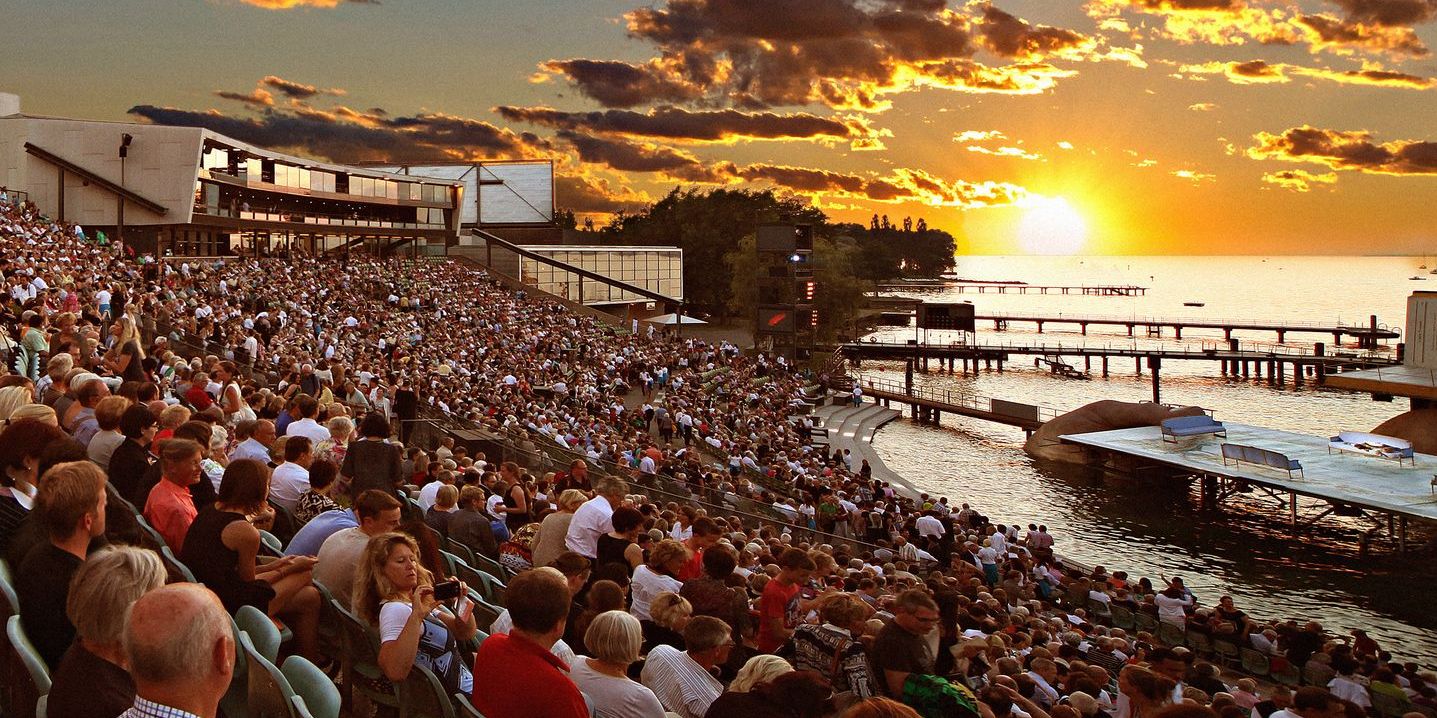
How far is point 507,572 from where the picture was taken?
27.5 feet

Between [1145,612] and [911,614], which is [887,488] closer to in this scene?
[1145,612]

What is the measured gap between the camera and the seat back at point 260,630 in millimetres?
4836

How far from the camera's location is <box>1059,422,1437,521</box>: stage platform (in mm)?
27516

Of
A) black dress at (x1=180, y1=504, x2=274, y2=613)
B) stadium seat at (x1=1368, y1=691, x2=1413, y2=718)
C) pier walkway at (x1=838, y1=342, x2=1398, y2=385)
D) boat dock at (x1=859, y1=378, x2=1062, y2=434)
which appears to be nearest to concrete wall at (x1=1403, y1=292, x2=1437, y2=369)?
boat dock at (x1=859, y1=378, x2=1062, y2=434)

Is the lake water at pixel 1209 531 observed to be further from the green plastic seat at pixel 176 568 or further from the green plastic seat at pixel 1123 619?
the green plastic seat at pixel 176 568

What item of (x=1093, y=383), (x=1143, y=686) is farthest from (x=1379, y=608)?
(x=1093, y=383)

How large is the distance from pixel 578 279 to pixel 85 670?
67.2 m

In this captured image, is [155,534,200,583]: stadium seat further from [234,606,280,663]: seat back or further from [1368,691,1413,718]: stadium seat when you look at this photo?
[1368,691,1413,718]: stadium seat

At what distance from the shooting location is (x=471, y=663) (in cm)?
572

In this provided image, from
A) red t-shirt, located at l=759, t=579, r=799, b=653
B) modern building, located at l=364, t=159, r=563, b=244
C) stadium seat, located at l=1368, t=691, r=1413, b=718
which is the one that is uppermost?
modern building, located at l=364, t=159, r=563, b=244

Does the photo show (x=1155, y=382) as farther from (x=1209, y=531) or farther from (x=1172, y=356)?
(x=1209, y=531)

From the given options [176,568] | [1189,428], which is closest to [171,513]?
[176,568]

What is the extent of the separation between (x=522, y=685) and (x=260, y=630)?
1.46 meters

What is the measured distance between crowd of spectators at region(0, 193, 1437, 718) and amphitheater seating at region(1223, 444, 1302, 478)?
45.5 feet
